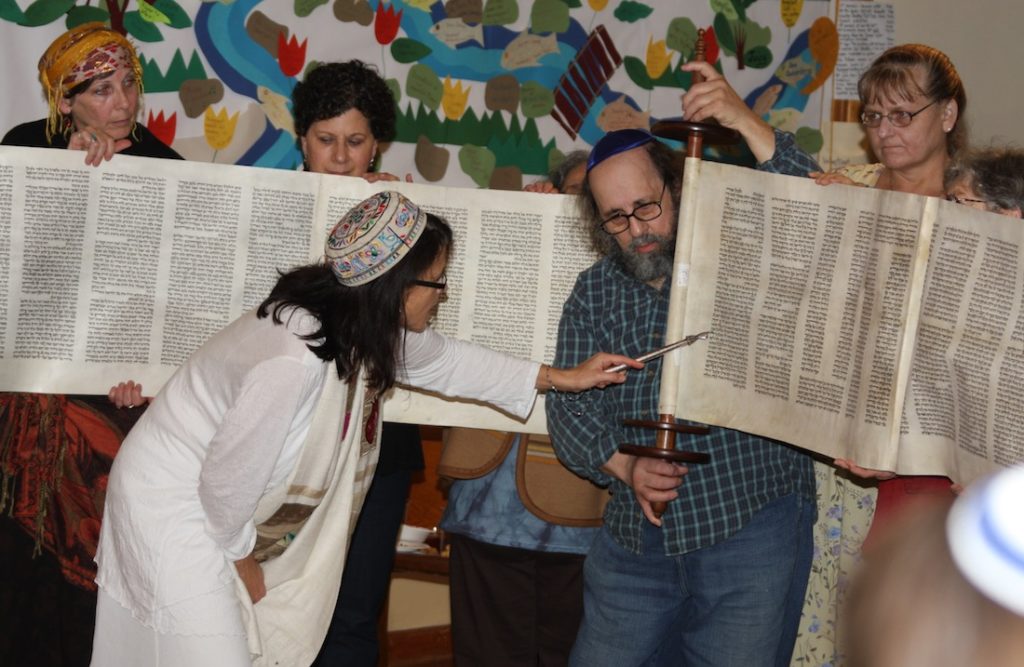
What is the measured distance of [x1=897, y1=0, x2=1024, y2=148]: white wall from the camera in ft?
13.8

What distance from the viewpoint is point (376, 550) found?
3.10 metres

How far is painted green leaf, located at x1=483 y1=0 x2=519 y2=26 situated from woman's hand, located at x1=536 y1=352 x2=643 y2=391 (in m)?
1.64

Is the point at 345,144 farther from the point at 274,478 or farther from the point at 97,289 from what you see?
the point at 274,478

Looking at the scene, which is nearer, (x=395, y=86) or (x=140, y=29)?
(x=140, y=29)

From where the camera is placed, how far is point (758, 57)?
4.19m

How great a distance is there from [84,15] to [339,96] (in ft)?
3.23

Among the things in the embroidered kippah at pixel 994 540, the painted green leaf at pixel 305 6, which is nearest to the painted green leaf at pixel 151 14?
the painted green leaf at pixel 305 6

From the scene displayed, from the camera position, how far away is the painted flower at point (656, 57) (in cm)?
409

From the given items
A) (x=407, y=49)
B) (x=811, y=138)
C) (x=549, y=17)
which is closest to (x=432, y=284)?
(x=407, y=49)

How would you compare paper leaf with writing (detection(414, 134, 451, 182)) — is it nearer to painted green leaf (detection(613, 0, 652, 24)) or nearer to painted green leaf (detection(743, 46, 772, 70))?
painted green leaf (detection(613, 0, 652, 24))

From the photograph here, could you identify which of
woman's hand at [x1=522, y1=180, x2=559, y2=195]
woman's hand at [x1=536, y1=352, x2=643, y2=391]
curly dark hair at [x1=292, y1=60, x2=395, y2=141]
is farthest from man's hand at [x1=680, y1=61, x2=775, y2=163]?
curly dark hair at [x1=292, y1=60, x2=395, y2=141]

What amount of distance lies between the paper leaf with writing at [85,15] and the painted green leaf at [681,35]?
1.93 m

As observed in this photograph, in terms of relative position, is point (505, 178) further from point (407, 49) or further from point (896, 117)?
point (896, 117)

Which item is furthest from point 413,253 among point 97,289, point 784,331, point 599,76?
point 599,76
